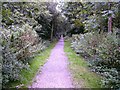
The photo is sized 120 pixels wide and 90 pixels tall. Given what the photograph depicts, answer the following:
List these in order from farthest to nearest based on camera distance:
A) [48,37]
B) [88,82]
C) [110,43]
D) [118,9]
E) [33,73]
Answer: [48,37], [33,73], [110,43], [88,82], [118,9]

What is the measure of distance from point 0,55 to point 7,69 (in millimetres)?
548

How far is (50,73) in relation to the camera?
8.99m

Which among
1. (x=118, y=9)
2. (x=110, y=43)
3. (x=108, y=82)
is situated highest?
(x=118, y=9)

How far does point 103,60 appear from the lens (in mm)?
8414

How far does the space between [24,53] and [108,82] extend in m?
4.68

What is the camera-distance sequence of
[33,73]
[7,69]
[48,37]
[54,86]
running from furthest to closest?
[48,37], [33,73], [54,86], [7,69]

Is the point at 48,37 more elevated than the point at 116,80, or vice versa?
the point at 116,80

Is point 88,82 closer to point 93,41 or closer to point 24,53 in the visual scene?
point 24,53

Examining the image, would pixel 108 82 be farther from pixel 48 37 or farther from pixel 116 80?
pixel 48 37

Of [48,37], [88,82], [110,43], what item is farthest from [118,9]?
[48,37]

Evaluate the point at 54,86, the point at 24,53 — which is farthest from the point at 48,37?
the point at 54,86

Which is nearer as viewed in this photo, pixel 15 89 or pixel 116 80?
pixel 116 80

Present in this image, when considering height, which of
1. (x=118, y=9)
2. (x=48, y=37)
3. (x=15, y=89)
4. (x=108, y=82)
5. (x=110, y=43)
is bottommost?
(x=48, y=37)

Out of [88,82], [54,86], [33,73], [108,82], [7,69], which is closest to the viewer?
[108,82]
